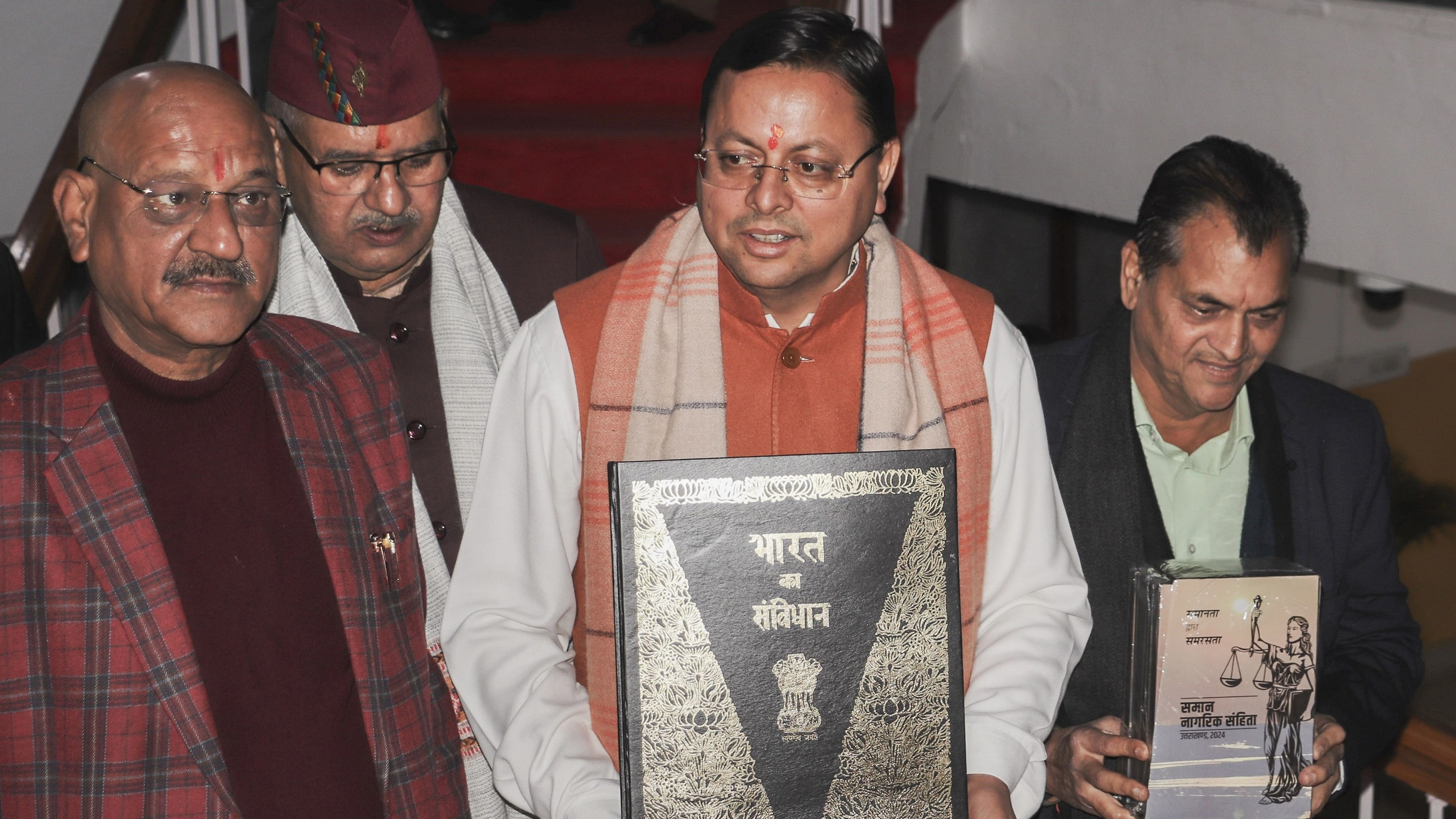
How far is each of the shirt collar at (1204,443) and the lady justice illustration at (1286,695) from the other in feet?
1.72

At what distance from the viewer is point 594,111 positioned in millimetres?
5066

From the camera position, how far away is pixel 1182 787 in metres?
1.96

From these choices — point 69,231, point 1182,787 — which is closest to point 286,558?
point 69,231

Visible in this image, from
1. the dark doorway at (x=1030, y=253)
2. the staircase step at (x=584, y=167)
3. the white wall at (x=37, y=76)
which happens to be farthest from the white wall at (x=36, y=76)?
the dark doorway at (x=1030, y=253)

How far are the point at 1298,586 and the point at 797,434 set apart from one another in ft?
2.41

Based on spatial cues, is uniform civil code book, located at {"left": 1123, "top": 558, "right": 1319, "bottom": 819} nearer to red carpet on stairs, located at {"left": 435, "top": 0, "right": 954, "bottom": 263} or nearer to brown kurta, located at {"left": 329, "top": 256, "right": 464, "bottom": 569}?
brown kurta, located at {"left": 329, "top": 256, "right": 464, "bottom": 569}

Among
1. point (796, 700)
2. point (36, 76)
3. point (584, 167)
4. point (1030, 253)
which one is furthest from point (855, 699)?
point (36, 76)

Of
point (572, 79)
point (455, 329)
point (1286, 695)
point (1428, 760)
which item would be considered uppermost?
point (572, 79)

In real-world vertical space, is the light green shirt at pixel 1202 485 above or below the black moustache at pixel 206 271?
below

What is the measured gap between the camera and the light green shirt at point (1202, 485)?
2383 millimetres

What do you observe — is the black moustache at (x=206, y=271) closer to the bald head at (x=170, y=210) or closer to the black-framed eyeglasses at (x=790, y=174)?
the bald head at (x=170, y=210)

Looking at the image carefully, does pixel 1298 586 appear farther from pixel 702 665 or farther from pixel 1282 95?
pixel 1282 95

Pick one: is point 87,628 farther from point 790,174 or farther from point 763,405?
point 790,174

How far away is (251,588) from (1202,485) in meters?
1.59
